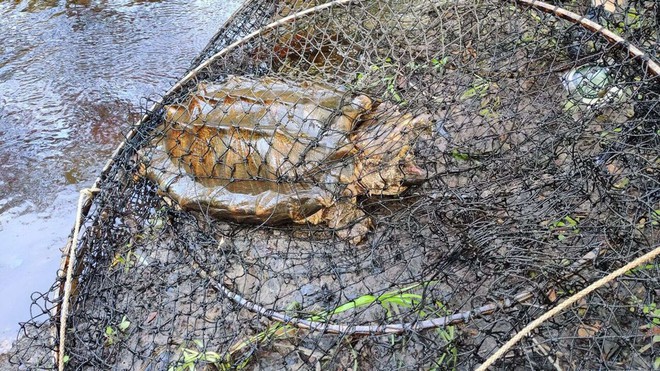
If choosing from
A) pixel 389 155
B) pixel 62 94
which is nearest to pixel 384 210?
pixel 389 155

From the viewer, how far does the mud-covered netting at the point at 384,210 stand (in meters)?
2.08

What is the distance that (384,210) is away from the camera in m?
2.92

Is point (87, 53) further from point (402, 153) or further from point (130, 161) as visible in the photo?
point (402, 153)

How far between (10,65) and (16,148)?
1.58m

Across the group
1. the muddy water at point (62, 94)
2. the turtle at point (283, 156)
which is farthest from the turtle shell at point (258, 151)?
the muddy water at point (62, 94)

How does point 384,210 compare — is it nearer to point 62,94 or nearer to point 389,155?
point 389,155

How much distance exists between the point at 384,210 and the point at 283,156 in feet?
2.34

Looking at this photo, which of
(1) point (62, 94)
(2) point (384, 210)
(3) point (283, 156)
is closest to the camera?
(3) point (283, 156)

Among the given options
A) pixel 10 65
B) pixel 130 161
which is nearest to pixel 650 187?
pixel 130 161

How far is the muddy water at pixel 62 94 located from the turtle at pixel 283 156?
0.46 meters

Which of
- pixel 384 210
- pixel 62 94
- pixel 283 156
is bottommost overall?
pixel 62 94

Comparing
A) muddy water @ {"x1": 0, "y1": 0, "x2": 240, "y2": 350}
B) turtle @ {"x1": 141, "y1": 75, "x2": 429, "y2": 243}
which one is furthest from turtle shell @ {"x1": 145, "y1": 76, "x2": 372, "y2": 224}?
muddy water @ {"x1": 0, "y1": 0, "x2": 240, "y2": 350}

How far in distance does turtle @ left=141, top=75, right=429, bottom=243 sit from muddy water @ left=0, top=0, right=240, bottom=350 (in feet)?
1.50

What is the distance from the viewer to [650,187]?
2096 mm
